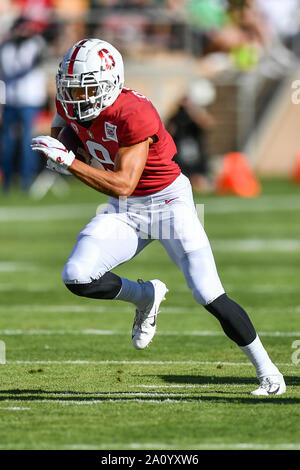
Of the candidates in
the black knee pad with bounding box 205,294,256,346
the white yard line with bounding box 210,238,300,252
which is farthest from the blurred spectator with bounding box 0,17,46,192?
the black knee pad with bounding box 205,294,256,346

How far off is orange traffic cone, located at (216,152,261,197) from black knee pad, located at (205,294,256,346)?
13.5 metres

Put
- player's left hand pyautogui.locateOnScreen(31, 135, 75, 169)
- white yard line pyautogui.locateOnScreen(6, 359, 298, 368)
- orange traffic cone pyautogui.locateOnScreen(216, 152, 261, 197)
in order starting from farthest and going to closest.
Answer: orange traffic cone pyautogui.locateOnScreen(216, 152, 261, 197), white yard line pyautogui.locateOnScreen(6, 359, 298, 368), player's left hand pyautogui.locateOnScreen(31, 135, 75, 169)

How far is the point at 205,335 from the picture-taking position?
314 inches

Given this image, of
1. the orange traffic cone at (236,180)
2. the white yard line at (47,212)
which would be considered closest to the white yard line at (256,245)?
the white yard line at (47,212)

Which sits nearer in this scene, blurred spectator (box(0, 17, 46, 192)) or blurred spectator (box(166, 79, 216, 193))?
blurred spectator (box(0, 17, 46, 192))

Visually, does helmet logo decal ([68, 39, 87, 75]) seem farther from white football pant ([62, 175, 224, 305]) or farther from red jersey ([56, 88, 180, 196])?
white football pant ([62, 175, 224, 305])

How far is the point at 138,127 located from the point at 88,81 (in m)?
0.37

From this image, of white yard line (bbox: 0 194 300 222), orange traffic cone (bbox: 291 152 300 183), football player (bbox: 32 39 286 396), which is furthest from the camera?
orange traffic cone (bbox: 291 152 300 183)

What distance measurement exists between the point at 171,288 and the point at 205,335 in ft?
7.37

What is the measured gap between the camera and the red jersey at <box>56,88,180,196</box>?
19.1 ft

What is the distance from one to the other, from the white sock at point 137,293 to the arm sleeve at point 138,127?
2.95 feet

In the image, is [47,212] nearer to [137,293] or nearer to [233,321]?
[137,293]
